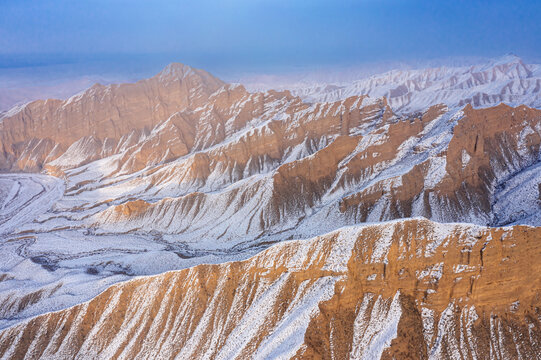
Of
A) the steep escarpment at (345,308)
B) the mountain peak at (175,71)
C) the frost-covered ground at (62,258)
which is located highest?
the mountain peak at (175,71)

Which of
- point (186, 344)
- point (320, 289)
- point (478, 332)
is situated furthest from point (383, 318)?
point (186, 344)

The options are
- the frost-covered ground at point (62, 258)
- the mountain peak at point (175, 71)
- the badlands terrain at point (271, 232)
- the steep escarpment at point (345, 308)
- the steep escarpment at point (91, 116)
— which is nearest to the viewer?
the steep escarpment at point (345, 308)

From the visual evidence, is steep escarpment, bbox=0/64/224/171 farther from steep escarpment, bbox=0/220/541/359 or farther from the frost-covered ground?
steep escarpment, bbox=0/220/541/359

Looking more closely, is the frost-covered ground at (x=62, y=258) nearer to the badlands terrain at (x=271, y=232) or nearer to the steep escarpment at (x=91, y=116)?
the badlands terrain at (x=271, y=232)

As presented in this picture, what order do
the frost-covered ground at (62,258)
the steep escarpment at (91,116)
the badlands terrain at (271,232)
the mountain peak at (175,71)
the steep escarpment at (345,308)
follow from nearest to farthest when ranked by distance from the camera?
the steep escarpment at (345,308) < the badlands terrain at (271,232) < the frost-covered ground at (62,258) < the steep escarpment at (91,116) < the mountain peak at (175,71)

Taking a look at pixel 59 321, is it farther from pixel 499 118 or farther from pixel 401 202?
pixel 499 118

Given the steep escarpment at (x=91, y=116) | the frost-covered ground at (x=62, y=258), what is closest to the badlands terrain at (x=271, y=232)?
the frost-covered ground at (x=62, y=258)
